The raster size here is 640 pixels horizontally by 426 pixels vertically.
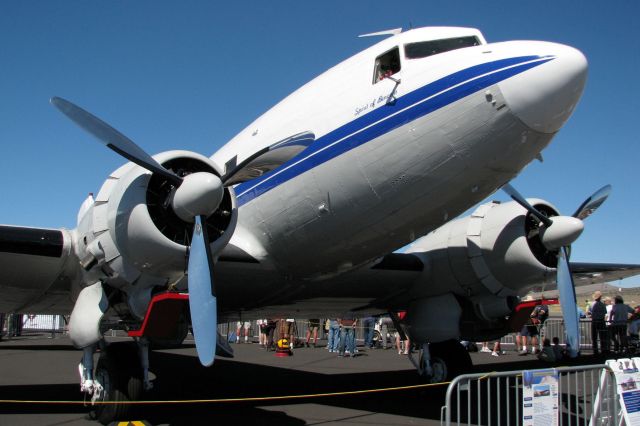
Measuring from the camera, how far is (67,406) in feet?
30.5

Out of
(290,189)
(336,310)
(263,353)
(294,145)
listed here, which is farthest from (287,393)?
(263,353)

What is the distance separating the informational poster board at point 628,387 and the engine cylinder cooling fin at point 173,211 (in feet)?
15.4

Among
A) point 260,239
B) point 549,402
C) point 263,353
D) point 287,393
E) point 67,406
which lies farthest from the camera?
point 263,353

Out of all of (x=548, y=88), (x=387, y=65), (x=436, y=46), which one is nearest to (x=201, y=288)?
(x=387, y=65)

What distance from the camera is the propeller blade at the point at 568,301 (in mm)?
9516

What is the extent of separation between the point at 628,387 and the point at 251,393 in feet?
21.2

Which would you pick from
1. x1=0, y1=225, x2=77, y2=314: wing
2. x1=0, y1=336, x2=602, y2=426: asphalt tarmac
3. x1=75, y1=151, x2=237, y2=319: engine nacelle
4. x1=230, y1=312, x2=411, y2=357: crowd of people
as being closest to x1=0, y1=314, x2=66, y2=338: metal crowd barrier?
x1=230, y1=312, x2=411, y2=357: crowd of people

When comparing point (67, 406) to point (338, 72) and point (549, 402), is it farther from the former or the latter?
point (549, 402)

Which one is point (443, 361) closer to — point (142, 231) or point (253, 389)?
point (253, 389)

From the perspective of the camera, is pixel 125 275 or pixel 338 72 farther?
pixel 338 72

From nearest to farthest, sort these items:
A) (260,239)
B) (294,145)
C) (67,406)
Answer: (294,145)
(260,239)
(67,406)

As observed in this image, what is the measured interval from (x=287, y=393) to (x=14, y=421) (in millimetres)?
4314

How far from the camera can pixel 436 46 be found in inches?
288

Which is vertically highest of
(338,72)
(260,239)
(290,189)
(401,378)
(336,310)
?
(338,72)
